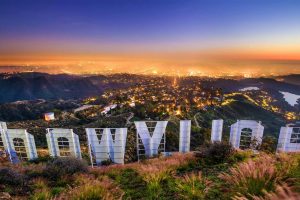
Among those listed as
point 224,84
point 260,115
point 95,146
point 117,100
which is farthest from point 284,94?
point 95,146

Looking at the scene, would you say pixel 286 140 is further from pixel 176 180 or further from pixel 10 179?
pixel 10 179

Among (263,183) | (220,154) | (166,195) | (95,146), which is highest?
(263,183)

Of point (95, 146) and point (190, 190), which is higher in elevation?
point (190, 190)

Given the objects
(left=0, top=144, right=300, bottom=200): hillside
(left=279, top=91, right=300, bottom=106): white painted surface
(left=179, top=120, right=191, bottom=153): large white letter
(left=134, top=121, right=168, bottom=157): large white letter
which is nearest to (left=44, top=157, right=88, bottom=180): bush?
(left=0, top=144, right=300, bottom=200): hillside

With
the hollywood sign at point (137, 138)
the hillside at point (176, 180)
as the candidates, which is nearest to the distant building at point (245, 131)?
the hollywood sign at point (137, 138)

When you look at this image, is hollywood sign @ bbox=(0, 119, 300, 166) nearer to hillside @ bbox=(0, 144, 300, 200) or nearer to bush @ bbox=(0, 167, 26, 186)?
hillside @ bbox=(0, 144, 300, 200)

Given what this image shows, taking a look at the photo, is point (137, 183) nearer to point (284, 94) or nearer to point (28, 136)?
point (28, 136)

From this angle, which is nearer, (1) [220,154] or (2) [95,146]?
(1) [220,154]

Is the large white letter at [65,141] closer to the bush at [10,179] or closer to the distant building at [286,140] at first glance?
the bush at [10,179]
